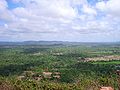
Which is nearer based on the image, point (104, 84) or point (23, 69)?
point (104, 84)

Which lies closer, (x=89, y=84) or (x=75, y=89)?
(x=75, y=89)

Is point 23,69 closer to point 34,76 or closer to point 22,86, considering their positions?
point 34,76

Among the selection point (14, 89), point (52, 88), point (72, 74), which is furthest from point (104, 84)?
point (72, 74)

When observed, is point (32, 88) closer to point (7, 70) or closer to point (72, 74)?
point (72, 74)

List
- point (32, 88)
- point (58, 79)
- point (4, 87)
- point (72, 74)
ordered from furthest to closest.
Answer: point (72, 74)
point (58, 79)
point (32, 88)
point (4, 87)

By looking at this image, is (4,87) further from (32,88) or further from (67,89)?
(67,89)

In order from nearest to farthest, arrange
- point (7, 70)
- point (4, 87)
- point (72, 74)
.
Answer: point (4, 87) < point (72, 74) < point (7, 70)

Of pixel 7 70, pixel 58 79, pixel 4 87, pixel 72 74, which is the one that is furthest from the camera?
pixel 7 70

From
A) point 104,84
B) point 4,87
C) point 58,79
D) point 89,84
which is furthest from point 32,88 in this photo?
point 58,79
